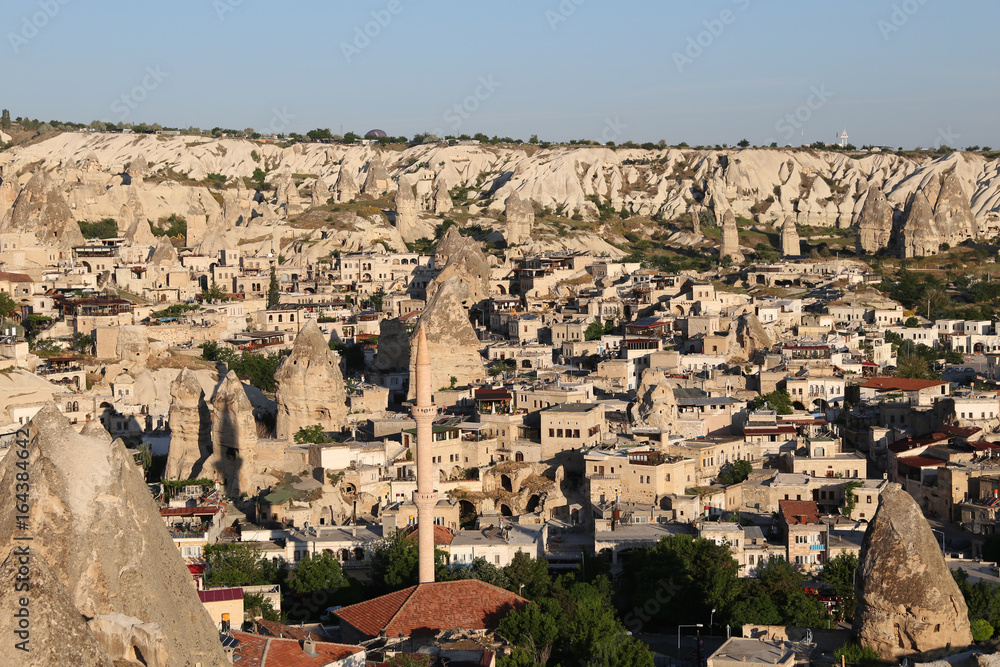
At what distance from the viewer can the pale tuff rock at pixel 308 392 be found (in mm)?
44594

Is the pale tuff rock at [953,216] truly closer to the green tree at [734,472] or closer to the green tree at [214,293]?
the green tree at [214,293]

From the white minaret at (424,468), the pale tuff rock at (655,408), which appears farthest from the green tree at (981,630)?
the pale tuff rock at (655,408)

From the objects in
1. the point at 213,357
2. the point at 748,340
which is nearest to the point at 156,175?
the point at 213,357

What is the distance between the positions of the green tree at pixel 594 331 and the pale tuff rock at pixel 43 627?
156 feet

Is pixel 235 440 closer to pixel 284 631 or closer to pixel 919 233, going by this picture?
pixel 284 631

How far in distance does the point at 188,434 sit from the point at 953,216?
249 ft

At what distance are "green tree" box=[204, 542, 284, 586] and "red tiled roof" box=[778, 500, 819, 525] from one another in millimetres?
12268

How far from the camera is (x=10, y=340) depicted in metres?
54.6

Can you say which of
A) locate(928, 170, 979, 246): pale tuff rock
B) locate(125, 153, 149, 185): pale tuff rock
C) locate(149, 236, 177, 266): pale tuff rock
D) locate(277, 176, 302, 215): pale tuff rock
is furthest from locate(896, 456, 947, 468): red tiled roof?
locate(125, 153, 149, 185): pale tuff rock

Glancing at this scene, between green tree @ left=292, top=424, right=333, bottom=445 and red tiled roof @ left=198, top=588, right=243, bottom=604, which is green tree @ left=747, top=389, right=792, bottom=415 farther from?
red tiled roof @ left=198, top=588, right=243, bottom=604

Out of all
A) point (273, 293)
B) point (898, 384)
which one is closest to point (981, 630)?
point (898, 384)

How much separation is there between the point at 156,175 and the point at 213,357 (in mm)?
52818

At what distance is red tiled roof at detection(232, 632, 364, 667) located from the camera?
23750 millimetres

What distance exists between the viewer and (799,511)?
1419 inches
